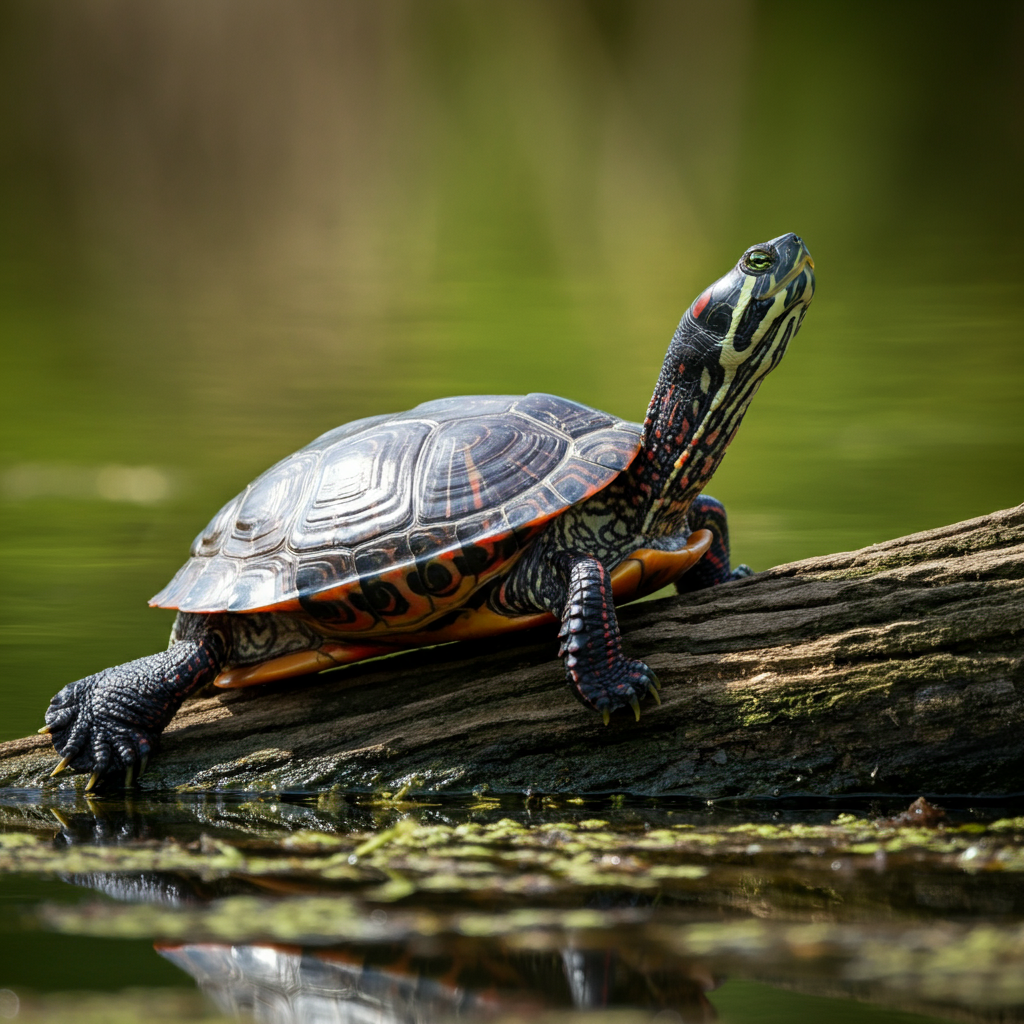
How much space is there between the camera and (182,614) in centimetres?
437

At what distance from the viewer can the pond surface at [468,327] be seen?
2480mm

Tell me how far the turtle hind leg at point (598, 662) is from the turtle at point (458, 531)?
97 mm

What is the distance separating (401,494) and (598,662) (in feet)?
2.77

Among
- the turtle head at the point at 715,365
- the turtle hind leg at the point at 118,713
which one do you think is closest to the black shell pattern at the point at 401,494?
the turtle head at the point at 715,365

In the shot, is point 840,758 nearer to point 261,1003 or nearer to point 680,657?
point 680,657

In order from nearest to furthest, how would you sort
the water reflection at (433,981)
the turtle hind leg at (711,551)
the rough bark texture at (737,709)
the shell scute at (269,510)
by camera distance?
the water reflection at (433,981) < the rough bark texture at (737,709) < the shell scute at (269,510) < the turtle hind leg at (711,551)

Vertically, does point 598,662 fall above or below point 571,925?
above

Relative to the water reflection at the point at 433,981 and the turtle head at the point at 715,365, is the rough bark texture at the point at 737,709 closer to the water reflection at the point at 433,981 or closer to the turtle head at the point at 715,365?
the turtle head at the point at 715,365

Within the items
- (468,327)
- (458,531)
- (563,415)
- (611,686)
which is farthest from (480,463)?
(468,327)

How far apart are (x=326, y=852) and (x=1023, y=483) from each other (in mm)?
6918

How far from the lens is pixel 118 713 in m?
3.90

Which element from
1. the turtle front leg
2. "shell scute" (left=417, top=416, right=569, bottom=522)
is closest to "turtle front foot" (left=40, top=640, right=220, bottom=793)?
"shell scute" (left=417, top=416, right=569, bottom=522)

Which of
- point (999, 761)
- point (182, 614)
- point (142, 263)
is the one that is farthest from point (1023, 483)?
point (142, 263)

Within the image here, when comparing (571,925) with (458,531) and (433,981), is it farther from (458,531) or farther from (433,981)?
(458,531)
